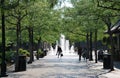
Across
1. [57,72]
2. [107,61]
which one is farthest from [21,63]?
[107,61]

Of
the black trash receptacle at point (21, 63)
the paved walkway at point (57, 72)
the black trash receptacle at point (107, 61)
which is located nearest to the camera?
the paved walkway at point (57, 72)

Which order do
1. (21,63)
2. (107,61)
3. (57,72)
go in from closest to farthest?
(57,72)
(21,63)
(107,61)

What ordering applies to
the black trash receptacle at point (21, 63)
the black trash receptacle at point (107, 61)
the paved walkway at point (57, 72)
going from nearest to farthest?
1. the paved walkway at point (57, 72)
2. the black trash receptacle at point (21, 63)
3. the black trash receptacle at point (107, 61)

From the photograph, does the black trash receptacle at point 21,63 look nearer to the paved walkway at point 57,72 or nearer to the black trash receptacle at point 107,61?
the paved walkway at point 57,72

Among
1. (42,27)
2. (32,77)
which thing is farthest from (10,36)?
(32,77)

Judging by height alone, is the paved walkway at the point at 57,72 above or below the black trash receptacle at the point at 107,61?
below

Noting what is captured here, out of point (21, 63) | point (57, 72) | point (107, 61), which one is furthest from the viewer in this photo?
point (107, 61)

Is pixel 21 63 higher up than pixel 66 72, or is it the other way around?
pixel 21 63

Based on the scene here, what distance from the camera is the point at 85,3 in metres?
24.8

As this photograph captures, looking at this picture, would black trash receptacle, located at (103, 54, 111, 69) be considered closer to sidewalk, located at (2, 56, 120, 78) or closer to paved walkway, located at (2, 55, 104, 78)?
sidewalk, located at (2, 56, 120, 78)

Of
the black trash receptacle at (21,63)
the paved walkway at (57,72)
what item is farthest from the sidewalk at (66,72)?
the black trash receptacle at (21,63)

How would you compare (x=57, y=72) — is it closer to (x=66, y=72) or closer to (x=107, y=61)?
(x=66, y=72)

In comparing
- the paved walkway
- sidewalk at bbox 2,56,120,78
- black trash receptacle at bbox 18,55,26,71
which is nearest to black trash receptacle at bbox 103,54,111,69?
sidewalk at bbox 2,56,120,78

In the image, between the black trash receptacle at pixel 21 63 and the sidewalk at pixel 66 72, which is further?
the black trash receptacle at pixel 21 63
